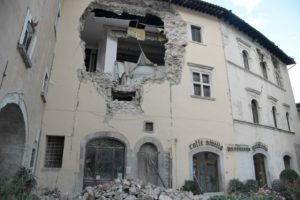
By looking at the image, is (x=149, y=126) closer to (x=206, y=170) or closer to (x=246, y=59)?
(x=206, y=170)

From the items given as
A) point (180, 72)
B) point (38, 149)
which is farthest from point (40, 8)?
point (180, 72)

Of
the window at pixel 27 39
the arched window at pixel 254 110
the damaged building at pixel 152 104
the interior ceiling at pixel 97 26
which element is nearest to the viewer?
the window at pixel 27 39

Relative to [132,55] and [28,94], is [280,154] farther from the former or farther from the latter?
[28,94]

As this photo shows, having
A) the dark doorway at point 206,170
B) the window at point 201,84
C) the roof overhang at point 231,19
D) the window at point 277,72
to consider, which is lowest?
the dark doorway at point 206,170

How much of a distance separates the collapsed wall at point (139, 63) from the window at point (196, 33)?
72 cm

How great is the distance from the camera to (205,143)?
11984 millimetres

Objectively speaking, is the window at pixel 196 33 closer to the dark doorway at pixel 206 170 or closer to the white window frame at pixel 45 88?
the dark doorway at pixel 206 170

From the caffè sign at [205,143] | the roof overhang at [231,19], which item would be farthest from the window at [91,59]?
the caffè sign at [205,143]

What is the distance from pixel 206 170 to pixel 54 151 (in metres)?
6.98

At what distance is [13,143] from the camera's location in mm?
7582

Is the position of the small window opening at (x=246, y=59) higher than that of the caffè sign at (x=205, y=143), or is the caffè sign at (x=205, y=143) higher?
the small window opening at (x=246, y=59)

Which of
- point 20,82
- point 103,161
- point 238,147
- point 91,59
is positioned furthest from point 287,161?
point 20,82

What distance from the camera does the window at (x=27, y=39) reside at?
20.4 ft

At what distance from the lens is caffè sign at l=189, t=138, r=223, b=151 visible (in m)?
11.7
